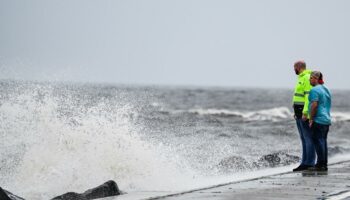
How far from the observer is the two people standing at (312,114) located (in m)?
12.5

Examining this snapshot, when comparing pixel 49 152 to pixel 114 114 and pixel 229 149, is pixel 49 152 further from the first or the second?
pixel 229 149

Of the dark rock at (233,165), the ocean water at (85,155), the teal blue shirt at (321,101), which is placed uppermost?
the teal blue shirt at (321,101)

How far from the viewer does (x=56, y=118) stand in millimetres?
15672

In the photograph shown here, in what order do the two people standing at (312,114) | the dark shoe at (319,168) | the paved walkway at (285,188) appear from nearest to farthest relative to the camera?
1. the paved walkway at (285,188)
2. the dark shoe at (319,168)
3. the two people standing at (312,114)

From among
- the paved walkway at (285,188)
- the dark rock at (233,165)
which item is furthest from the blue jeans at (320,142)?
the dark rock at (233,165)

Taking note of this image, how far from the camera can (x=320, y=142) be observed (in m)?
12.8

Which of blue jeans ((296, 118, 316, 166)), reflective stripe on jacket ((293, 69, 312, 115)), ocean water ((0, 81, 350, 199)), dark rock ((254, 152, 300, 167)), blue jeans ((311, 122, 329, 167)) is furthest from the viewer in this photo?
dark rock ((254, 152, 300, 167))

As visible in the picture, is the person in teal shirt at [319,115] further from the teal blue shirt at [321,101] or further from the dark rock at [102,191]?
the dark rock at [102,191]

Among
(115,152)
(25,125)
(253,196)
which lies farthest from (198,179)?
(25,125)

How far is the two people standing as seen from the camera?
12.5m

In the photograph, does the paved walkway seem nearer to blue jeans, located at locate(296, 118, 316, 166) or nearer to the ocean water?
the ocean water

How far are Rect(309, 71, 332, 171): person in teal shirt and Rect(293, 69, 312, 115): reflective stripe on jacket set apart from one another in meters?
0.22

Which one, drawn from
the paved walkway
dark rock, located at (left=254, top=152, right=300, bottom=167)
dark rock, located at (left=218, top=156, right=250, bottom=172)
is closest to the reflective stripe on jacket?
the paved walkway

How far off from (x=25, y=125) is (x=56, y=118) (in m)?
0.91
